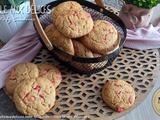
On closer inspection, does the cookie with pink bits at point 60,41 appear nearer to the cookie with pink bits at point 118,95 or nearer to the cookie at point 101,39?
the cookie at point 101,39

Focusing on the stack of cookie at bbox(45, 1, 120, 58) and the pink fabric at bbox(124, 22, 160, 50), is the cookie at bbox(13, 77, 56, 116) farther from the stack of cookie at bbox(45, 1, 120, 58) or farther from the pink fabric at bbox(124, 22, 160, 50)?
the pink fabric at bbox(124, 22, 160, 50)

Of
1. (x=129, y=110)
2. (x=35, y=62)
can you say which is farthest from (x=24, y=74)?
(x=129, y=110)

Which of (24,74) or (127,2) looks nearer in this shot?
(24,74)

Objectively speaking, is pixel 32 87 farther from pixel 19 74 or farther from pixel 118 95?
pixel 118 95

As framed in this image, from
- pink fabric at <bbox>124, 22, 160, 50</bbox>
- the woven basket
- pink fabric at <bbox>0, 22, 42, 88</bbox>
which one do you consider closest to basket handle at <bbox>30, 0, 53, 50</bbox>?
the woven basket

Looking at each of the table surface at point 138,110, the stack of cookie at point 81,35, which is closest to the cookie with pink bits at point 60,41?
the stack of cookie at point 81,35

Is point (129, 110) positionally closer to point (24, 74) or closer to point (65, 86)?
point (65, 86)
